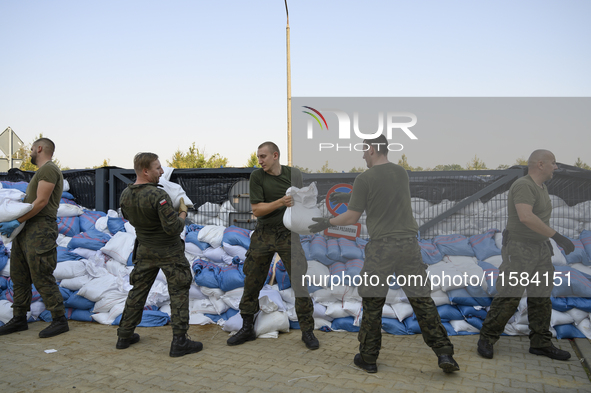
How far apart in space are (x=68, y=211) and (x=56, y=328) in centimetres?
235

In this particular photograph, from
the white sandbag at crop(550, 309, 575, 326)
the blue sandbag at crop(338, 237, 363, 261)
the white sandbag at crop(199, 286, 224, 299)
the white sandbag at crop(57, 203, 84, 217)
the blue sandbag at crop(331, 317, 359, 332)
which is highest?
the white sandbag at crop(57, 203, 84, 217)

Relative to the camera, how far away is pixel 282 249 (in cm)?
395

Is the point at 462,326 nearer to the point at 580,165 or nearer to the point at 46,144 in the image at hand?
the point at 580,165

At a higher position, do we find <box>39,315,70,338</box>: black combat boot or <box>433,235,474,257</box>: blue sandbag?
<box>433,235,474,257</box>: blue sandbag

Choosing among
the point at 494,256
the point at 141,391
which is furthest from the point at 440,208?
the point at 141,391

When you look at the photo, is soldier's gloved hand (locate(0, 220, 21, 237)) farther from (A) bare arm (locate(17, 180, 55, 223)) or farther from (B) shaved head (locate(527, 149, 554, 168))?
(B) shaved head (locate(527, 149, 554, 168))

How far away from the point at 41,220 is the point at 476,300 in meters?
4.41

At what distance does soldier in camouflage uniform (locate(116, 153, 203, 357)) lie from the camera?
12.1ft

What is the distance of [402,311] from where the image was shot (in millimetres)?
4332

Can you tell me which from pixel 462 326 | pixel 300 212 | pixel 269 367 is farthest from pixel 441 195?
pixel 269 367

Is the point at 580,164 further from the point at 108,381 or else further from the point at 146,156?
the point at 108,381

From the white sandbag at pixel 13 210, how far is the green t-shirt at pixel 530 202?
4462 mm

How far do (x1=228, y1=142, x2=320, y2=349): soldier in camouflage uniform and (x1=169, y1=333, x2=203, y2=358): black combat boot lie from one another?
1.15 ft

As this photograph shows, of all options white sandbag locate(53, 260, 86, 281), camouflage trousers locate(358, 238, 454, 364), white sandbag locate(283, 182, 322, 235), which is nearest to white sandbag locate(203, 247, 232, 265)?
white sandbag locate(53, 260, 86, 281)
